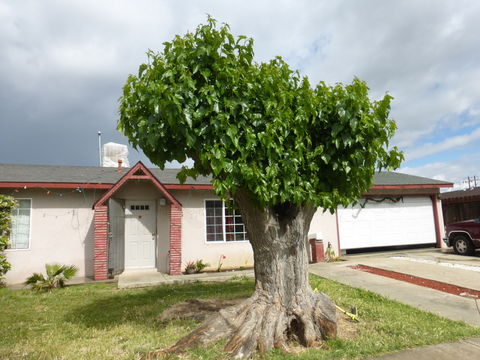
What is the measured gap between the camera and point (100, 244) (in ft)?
30.2

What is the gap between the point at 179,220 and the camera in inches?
394

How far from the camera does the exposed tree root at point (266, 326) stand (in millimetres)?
4035

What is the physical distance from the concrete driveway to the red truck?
375 mm

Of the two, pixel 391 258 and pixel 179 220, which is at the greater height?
pixel 179 220

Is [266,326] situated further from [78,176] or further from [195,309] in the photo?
[78,176]

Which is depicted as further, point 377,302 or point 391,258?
point 391,258

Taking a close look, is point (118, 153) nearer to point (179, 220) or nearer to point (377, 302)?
point (179, 220)

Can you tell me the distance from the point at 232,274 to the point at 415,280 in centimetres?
487

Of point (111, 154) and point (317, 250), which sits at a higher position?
point (111, 154)

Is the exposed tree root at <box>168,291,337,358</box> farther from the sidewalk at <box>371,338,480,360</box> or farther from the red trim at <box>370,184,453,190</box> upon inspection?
the red trim at <box>370,184,453,190</box>

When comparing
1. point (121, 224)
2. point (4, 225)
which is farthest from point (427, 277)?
point (4, 225)

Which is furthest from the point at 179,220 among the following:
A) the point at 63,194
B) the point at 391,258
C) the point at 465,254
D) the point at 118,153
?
the point at 465,254

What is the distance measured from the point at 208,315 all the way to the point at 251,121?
128 inches

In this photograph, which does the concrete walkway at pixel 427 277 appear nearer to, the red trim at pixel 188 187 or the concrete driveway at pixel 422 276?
the concrete driveway at pixel 422 276
